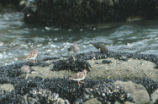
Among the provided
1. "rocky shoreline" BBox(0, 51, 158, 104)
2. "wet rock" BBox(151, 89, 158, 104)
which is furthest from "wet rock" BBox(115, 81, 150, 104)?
"wet rock" BBox(151, 89, 158, 104)

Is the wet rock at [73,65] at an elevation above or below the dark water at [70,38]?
above

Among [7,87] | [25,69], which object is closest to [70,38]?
[25,69]

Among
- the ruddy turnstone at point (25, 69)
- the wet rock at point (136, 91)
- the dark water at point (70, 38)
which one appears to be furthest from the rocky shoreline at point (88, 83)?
the dark water at point (70, 38)

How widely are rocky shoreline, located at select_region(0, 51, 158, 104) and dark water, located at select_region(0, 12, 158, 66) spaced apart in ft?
17.2

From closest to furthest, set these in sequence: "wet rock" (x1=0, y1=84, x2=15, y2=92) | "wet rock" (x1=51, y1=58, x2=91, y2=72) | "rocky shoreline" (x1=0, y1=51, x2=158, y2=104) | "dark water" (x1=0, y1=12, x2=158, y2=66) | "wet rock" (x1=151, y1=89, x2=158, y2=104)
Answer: "rocky shoreline" (x1=0, y1=51, x2=158, y2=104) → "wet rock" (x1=151, y1=89, x2=158, y2=104) → "wet rock" (x1=0, y1=84, x2=15, y2=92) → "wet rock" (x1=51, y1=58, x2=91, y2=72) → "dark water" (x1=0, y1=12, x2=158, y2=66)

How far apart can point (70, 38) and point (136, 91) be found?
11.1 m

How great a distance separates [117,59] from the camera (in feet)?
35.6

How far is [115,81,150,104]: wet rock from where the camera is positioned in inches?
317

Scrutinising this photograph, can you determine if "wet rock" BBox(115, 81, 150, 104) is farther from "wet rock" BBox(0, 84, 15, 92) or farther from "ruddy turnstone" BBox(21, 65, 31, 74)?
"ruddy turnstone" BBox(21, 65, 31, 74)

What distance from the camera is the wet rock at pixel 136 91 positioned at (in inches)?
317

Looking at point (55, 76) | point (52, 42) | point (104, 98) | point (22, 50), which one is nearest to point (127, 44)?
point (52, 42)

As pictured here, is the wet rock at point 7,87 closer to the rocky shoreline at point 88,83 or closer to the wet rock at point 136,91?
the rocky shoreline at point 88,83

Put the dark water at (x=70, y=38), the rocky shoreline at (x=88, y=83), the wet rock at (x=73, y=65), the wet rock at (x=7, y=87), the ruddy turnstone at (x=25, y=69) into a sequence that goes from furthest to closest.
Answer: the dark water at (x=70, y=38), the ruddy turnstone at (x=25, y=69), the wet rock at (x=73, y=65), the wet rock at (x=7, y=87), the rocky shoreline at (x=88, y=83)

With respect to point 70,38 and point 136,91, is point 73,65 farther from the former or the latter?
point 70,38
